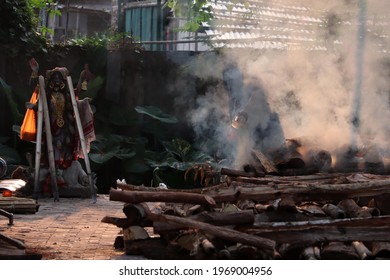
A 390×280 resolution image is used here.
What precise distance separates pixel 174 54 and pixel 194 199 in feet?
34.5

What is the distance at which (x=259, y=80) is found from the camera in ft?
45.2

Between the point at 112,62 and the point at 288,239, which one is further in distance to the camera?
the point at 112,62

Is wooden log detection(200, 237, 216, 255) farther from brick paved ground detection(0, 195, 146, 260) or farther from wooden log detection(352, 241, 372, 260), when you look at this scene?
wooden log detection(352, 241, 372, 260)

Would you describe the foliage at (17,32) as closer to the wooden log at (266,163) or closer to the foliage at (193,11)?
the foliage at (193,11)

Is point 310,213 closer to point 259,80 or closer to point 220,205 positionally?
point 220,205

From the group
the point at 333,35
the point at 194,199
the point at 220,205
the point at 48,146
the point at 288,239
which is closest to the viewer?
the point at 288,239

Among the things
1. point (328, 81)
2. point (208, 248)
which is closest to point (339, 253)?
point (208, 248)

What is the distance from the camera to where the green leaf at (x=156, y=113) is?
663 inches

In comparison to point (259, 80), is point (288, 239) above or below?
below

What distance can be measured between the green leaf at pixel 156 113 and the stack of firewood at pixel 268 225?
880 cm

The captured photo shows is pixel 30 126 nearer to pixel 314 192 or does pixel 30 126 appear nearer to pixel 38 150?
pixel 38 150

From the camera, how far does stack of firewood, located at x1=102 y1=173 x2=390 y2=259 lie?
6727 millimetres

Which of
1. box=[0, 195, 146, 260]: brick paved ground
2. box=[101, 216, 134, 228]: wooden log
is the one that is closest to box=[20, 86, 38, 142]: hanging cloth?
box=[0, 195, 146, 260]: brick paved ground
